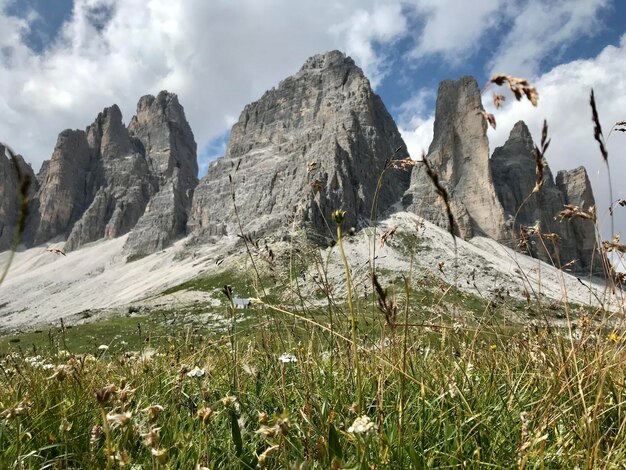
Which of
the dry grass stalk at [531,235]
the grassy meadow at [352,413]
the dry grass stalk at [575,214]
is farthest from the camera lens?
the dry grass stalk at [531,235]

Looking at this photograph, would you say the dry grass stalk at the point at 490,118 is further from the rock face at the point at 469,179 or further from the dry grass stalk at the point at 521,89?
the rock face at the point at 469,179

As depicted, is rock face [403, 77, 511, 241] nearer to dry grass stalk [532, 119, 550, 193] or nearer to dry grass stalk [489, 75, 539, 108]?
dry grass stalk [532, 119, 550, 193]

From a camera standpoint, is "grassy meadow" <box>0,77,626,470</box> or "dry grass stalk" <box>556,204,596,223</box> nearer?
"grassy meadow" <box>0,77,626,470</box>

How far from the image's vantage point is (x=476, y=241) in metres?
179

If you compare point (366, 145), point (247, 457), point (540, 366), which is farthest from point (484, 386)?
point (366, 145)

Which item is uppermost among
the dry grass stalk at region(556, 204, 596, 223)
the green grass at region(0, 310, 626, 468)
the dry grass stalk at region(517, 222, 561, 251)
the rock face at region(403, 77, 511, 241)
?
the rock face at region(403, 77, 511, 241)

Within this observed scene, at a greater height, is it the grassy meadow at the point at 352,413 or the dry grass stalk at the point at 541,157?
A: the dry grass stalk at the point at 541,157

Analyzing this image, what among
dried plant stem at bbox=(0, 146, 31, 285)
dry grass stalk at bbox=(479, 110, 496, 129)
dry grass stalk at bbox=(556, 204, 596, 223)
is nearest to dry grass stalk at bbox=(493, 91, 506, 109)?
dry grass stalk at bbox=(479, 110, 496, 129)

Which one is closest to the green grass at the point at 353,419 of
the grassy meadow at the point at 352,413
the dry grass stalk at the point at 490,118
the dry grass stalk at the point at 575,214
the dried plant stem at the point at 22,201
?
the grassy meadow at the point at 352,413

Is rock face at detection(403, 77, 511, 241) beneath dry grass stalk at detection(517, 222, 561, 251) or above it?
above

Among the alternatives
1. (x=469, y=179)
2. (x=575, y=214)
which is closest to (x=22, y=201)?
(x=575, y=214)

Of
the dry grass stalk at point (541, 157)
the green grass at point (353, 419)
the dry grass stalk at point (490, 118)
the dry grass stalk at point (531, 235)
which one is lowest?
the green grass at point (353, 419)

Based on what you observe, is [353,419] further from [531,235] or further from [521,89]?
[531,235]

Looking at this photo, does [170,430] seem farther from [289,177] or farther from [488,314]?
[289,177]
